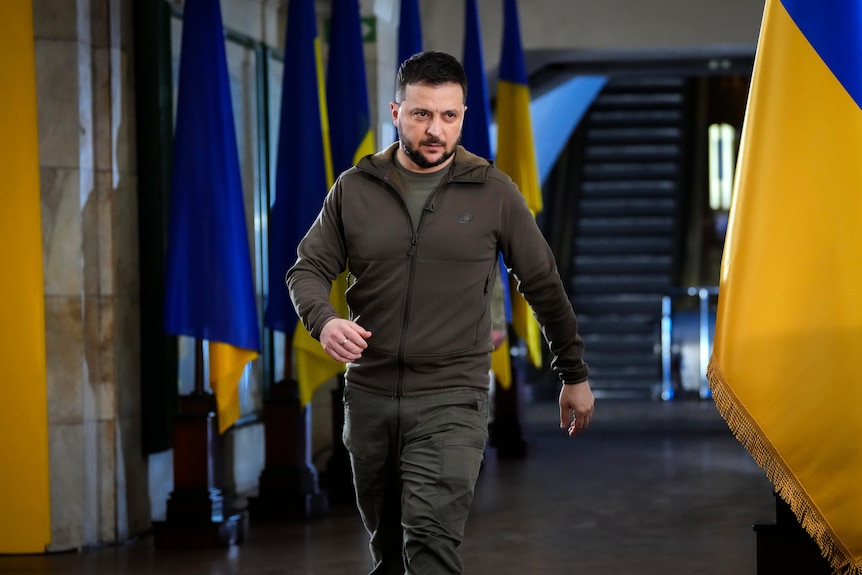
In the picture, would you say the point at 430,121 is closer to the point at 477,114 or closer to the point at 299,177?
the point at 299,177

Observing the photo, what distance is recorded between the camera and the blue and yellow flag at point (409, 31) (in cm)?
765

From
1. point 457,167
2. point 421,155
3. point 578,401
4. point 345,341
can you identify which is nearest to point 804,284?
point 578,401

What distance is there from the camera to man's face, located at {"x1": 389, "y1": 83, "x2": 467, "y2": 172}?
325 cm

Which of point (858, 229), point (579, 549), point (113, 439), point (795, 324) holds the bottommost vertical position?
point (579, 549)

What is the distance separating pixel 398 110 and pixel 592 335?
12.2m

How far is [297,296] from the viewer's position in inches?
131

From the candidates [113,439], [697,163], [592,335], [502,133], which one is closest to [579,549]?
[113,439]

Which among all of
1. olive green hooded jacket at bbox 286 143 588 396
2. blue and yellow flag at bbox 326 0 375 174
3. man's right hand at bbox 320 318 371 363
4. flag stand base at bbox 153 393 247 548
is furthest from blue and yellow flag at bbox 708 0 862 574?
blue and yellow flag at bbox 326 0 375 174

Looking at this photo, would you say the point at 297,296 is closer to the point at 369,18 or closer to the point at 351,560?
the point at 351,560

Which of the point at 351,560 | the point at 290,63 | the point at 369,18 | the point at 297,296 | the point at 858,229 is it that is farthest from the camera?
the point at 369,18

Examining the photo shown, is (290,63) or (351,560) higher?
(290,63)

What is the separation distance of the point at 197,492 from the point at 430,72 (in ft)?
11.3

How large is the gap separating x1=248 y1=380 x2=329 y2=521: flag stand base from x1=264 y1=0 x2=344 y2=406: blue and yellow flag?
0.34m

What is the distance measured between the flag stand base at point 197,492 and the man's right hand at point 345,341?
332cm
